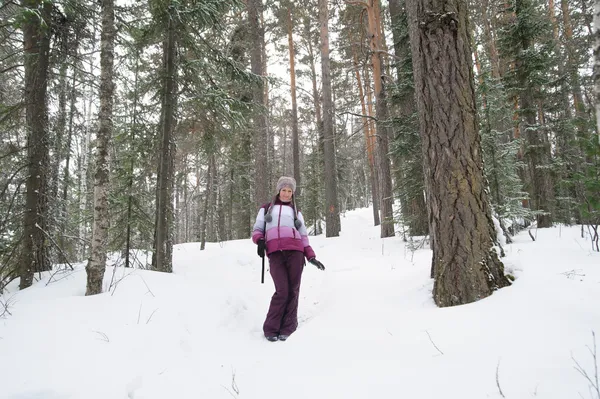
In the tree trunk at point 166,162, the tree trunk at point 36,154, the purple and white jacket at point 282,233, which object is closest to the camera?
the purple and white jacket at point 282,233

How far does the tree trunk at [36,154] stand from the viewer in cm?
486

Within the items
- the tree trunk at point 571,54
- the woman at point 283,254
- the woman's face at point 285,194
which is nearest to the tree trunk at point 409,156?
the woman's face at point 285,194

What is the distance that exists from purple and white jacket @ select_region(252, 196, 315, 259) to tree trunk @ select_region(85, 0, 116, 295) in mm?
2202

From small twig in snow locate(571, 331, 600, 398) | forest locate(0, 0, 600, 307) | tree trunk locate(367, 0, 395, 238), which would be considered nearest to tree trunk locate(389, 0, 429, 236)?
forest locate(0, 0, 600, 307)

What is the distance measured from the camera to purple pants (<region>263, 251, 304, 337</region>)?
3.78 metres

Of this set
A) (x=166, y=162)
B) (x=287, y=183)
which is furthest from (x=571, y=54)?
(x=166, y=162)

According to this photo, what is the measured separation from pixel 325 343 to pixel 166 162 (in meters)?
5.42

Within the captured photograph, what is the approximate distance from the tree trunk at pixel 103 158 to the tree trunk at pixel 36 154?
1381 millimetres

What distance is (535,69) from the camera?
10.6m

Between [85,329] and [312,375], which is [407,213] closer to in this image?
[312,375]

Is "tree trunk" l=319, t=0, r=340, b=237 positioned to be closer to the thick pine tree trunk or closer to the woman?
the woman

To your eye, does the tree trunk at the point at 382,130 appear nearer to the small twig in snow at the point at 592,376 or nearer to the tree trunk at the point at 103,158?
the tree trunk at the point at 103,158

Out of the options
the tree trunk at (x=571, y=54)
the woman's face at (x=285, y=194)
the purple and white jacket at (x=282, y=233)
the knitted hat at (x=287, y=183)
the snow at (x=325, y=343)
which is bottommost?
the snow at (x=325, y=343)

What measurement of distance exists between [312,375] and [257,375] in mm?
560
